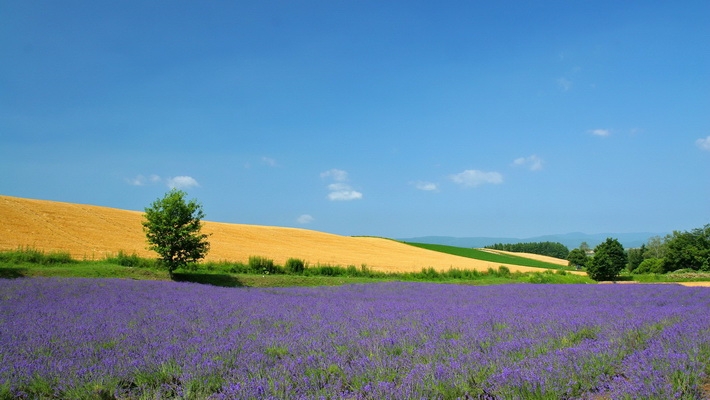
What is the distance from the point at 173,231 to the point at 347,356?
17.0m

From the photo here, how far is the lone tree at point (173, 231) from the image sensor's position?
19.3 meters

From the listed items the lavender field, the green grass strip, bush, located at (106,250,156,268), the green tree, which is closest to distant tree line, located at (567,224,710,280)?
the green tree

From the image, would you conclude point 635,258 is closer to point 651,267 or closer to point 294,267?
point 651,267

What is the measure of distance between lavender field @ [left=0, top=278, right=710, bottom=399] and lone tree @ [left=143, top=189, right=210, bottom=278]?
1232 centimetres

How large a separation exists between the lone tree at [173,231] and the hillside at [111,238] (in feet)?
17.8

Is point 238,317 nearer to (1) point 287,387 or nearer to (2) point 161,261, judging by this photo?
(1) point 287,387

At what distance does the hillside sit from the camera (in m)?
25.9

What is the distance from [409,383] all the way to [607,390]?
1798 millimetres

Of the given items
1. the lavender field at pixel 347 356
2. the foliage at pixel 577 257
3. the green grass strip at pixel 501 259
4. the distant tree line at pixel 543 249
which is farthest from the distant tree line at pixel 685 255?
the lavender field at pixel 347 356

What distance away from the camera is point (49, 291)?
10.3 m

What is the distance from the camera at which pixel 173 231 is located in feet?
63.6

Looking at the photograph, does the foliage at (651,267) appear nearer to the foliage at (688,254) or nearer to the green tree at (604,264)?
the foliage at (688,254)

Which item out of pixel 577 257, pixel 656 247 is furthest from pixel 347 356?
pixel 656 247

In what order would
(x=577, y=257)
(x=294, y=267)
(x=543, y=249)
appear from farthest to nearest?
(x=543, y=249)
(x=577, y=257)
(x=294, y=267)
